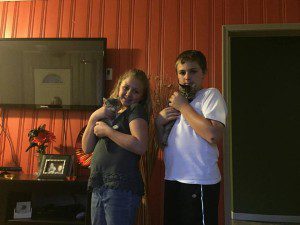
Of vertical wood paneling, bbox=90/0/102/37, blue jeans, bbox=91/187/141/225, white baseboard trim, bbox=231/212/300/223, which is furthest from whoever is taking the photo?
white baseboard trim, bbox=231/212/300/223

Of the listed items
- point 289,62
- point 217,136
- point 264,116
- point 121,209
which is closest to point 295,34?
point 289,62

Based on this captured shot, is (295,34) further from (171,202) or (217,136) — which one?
(171,202)

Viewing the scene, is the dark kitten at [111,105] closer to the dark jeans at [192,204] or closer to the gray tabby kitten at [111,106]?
the gray tabby kitten at [111,106]

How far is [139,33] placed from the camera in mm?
2479

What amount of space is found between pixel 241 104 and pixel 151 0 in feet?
5.15

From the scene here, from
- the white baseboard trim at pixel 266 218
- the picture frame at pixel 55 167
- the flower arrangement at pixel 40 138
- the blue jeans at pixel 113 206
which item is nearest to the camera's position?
the blue jeans at pixel 113 206

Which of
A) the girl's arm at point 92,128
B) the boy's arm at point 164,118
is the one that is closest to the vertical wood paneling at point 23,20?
the girl's arm at point 92,128

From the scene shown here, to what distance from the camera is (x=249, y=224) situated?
2881 millimetres

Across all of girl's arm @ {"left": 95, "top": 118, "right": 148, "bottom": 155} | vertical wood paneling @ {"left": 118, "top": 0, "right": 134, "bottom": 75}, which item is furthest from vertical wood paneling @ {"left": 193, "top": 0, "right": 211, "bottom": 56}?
girl's arm @ {"left": 95, "top": 118, "right": 148, "bottom": 155}

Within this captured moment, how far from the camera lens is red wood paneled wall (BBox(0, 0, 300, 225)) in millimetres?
2402

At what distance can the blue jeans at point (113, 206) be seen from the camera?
1106mm

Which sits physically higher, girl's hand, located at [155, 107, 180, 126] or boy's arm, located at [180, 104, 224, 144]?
girl's hand, located at [155, 107, 180, 126]

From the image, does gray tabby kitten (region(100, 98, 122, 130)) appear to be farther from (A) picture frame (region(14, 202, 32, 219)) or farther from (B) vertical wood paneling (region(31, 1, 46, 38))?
(B) vertical wood paneling (region(31, 1, 46, 38))

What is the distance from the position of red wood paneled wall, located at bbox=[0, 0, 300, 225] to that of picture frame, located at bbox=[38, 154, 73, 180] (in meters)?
0.25
